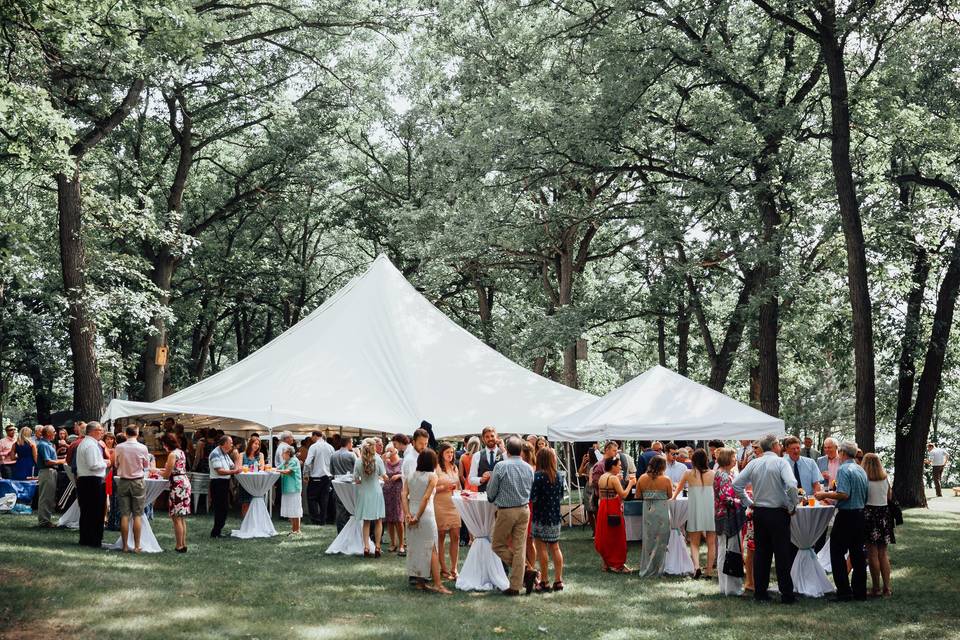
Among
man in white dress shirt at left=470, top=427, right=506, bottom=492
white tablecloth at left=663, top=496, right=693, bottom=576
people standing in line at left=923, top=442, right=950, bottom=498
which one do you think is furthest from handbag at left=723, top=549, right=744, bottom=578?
people standing in line at left=923, top=442, right=950, bottom=498

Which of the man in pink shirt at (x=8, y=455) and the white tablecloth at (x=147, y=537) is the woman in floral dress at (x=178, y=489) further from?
the man in pink shirt at (x=8, y=455)

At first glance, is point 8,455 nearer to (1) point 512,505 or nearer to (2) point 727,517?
(1) point 512,505

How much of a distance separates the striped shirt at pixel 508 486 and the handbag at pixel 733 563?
7.35 feet

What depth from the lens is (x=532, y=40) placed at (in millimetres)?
24359

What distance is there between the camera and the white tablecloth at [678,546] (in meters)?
11.5

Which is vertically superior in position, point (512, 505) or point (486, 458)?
point (486, 458)

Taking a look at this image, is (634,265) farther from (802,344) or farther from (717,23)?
(717,23)

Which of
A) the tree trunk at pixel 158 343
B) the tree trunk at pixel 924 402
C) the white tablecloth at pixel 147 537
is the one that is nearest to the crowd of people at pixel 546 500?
the white tablecloth at pixel 147 537

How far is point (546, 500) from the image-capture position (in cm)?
992

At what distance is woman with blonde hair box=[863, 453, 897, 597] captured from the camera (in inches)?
384

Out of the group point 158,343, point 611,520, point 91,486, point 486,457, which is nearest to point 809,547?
point 611,520

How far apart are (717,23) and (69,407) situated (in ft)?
112

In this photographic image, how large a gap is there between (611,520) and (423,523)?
9.06ft

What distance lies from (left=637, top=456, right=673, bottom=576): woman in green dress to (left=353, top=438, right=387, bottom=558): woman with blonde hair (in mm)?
3403
